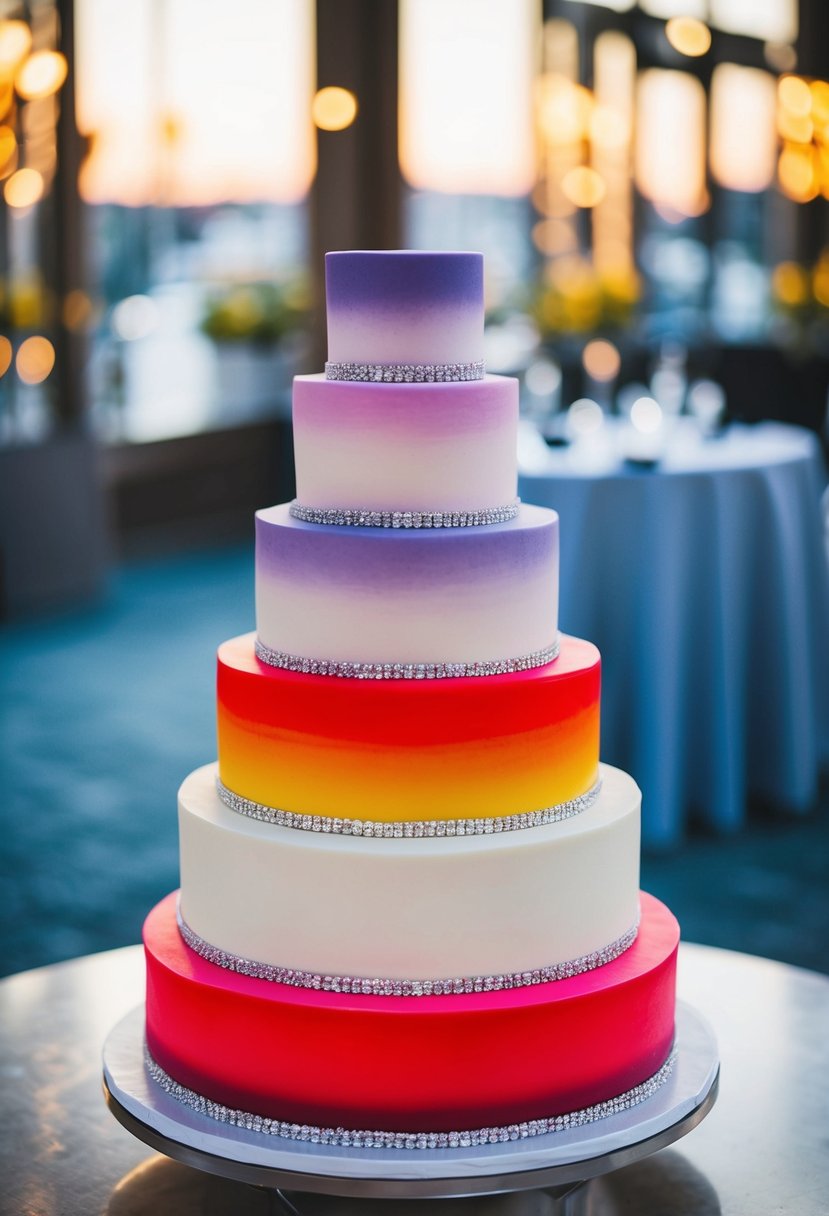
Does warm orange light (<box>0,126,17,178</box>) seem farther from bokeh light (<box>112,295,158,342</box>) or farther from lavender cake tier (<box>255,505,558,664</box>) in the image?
lavender cake tier (<box>255,505,558,664</box>)

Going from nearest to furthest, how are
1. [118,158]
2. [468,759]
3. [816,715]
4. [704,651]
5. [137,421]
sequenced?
[468,759]
[704,651]
[816,715]
[118,158]
[137,421]

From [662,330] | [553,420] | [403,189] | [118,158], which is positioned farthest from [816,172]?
[553,420]

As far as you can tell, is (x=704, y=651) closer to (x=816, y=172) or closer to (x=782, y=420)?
(x=782, y=420)

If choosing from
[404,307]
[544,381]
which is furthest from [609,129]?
[404,307]

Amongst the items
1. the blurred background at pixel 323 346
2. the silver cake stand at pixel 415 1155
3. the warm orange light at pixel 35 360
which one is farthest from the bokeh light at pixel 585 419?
the silver cake stand at pixel 415 1155

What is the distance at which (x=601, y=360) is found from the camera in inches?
268

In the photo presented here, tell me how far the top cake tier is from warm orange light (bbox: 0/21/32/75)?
16.6ft

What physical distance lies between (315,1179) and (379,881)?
281 millimetres

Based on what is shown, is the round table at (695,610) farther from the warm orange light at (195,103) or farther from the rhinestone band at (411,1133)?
the warm orange light at (195,103)

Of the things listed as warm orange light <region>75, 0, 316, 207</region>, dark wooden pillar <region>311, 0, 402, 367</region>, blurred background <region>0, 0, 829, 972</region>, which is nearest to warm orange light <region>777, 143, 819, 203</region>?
blurred background <region>0, 0, 829, 972</region>

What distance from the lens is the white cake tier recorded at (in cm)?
151

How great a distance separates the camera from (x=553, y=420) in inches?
182

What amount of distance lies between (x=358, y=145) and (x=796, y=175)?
428cm

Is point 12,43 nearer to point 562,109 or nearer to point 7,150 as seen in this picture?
point 7,150
